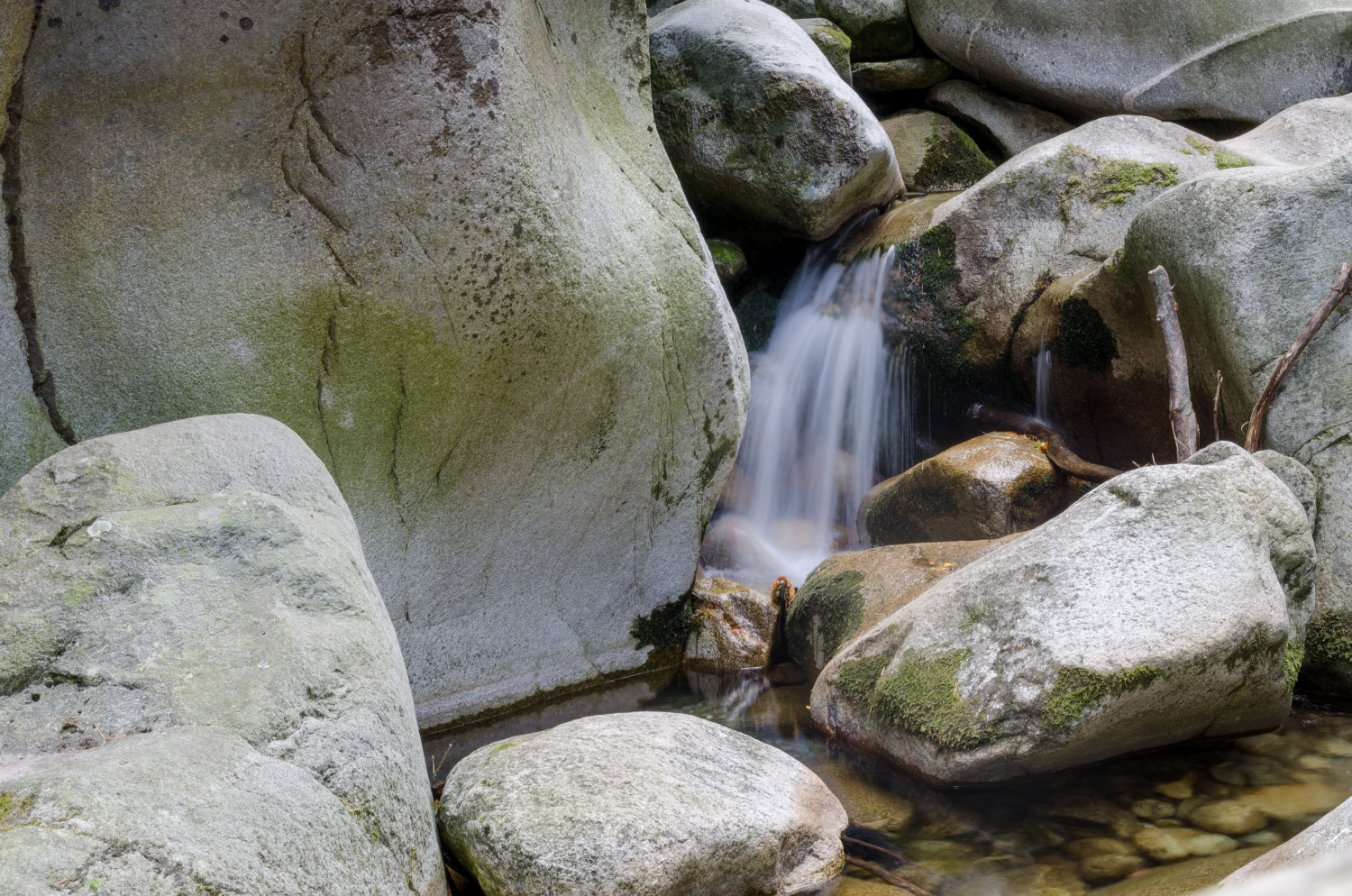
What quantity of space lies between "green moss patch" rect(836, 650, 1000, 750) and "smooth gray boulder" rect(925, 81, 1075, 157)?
24.6 feet

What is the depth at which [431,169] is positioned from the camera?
13.1 feet

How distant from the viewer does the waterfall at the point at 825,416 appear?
733 cm

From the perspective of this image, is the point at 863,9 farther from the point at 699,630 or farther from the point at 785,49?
the point at 699,630

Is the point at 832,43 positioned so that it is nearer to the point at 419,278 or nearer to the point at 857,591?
the point at 857,591

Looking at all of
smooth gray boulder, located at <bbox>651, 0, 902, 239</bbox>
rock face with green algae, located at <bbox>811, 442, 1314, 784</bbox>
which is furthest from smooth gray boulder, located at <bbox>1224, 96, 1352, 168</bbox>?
rock face with green algae, located at <bbox>811, 442, 1314, 784</bbox>

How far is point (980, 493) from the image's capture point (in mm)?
5949

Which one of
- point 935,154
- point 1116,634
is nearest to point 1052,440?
point 1116,634

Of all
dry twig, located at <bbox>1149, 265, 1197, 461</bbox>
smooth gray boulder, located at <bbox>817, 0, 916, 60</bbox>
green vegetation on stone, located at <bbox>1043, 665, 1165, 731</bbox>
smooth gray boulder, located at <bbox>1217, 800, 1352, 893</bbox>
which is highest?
smooth gray boulder, located at <bbox>817, 0, 916, 60</bbox>

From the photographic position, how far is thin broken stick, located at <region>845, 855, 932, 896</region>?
10.8 feet

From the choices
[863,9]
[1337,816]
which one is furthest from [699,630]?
[863,9]

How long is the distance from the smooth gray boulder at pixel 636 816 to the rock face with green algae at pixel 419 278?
1.44 m

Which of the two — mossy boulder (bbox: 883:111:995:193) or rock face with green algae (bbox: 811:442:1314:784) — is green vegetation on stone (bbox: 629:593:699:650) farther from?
mossy boulder (bbox: 883:111:995:193)

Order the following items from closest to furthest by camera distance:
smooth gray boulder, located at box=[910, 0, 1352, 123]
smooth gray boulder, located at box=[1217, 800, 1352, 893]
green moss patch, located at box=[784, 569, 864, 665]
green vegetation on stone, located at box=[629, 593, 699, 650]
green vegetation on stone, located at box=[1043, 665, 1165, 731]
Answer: smooth gray boulder, located at box=[1217, 800, 1352, 893] → green vegetation on stone, located at box=[1043, 665, 1165, 731] → green moss patch, located at box=[784, 569, 864, 665] → green vegetation on stone, located at box=[629, 593, 699, 650] → smooth gray boulder, located at box=[910, 0, 1352, 123]

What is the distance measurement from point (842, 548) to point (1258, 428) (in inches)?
113
